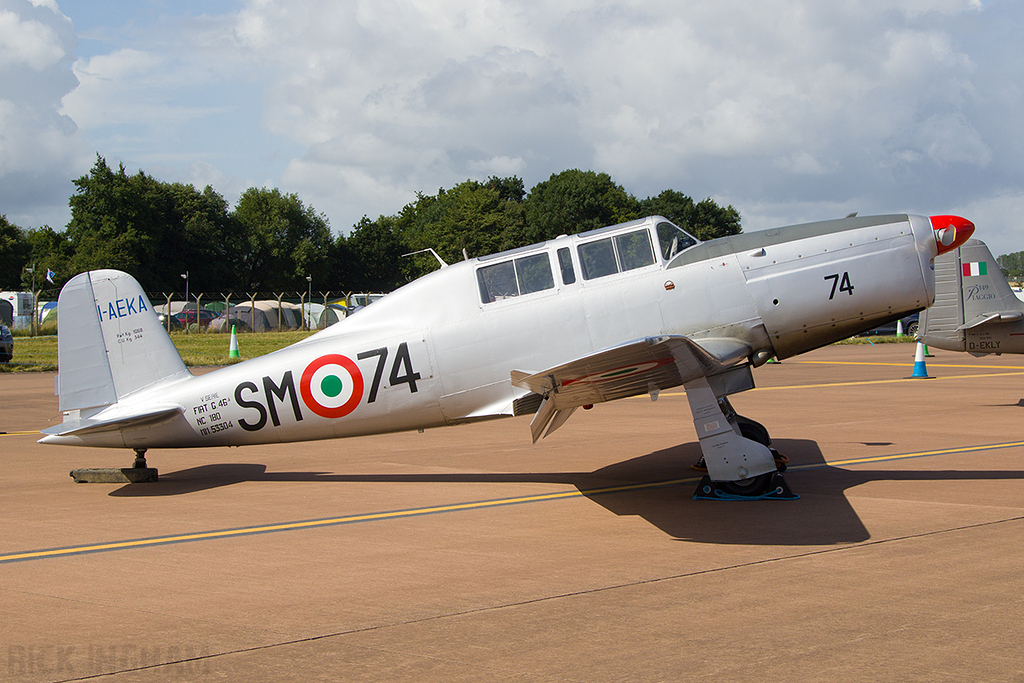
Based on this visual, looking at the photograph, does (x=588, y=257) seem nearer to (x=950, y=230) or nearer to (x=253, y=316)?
(x=950, y=230)

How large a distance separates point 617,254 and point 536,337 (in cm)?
118

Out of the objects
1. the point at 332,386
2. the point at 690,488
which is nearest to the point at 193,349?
the point at 332,386

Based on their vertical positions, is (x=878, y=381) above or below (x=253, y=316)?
below

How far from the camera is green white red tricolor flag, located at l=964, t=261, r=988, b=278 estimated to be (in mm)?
15406

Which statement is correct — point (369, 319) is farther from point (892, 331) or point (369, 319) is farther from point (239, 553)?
point (892, 331)

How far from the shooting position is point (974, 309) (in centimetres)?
1526

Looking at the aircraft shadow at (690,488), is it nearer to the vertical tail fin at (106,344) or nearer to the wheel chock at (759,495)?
the wheel chock at (759,495)

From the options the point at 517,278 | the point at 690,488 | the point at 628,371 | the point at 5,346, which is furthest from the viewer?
the point at 5,346

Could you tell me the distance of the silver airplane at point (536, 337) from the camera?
8117 mm

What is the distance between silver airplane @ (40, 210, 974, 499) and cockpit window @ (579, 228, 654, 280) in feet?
0.05

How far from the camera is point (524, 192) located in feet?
348

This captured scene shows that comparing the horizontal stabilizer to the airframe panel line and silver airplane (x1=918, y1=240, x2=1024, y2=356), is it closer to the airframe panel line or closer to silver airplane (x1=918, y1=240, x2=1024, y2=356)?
the airframe panel line

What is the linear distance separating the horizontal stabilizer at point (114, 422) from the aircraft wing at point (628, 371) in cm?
399

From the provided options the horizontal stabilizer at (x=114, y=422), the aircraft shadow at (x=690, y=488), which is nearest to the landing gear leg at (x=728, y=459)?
the aircraft shadow at (x=690, y=488)
